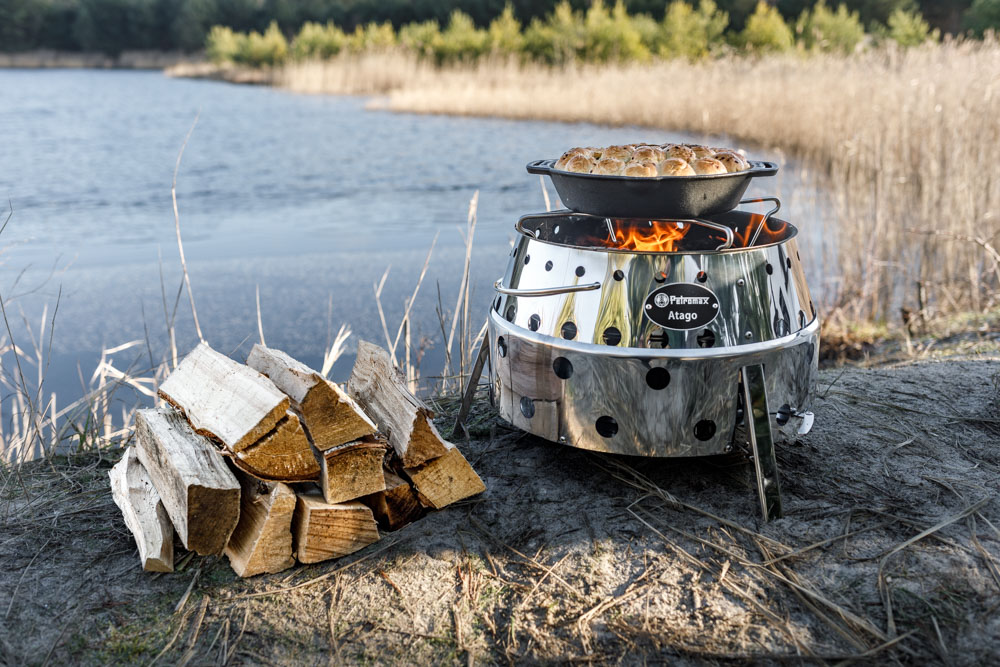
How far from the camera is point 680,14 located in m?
22.7

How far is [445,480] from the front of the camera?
2301mm

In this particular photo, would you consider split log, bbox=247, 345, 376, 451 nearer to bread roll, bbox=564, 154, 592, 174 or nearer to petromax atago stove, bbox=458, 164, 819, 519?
petromax atago stove, bbox=458, 164, 819, 519

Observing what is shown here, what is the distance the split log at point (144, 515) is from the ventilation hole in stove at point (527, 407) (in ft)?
3.54

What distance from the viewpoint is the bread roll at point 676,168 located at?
2322 millimetres

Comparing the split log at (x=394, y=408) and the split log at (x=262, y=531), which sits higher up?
the split log at (x=394, y=408)

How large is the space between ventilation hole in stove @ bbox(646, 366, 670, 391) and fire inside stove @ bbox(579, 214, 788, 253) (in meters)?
0.41

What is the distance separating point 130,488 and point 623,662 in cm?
147


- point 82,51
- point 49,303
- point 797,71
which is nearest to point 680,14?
point 797,71

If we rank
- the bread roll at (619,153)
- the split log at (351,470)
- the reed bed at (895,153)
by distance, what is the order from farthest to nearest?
the reed bed at (895,153) < the bread roll at (619,153) < the split log at (351,470)

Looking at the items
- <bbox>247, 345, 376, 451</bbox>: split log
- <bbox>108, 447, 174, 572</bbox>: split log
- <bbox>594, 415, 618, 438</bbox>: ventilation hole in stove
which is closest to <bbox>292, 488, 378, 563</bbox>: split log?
<bbox>247, 345, 376, 451</bbox>: split log

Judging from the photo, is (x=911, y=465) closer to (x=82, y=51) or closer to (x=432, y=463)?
(x=432, y=463)

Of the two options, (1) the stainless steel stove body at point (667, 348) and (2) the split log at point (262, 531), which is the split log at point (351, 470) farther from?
(1) the stainless steel stove body at point (667, 348)

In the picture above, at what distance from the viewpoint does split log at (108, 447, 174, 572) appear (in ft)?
6.75

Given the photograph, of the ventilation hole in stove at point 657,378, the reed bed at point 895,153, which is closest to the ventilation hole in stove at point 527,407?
the ventilation hole in stove at point 657,378
